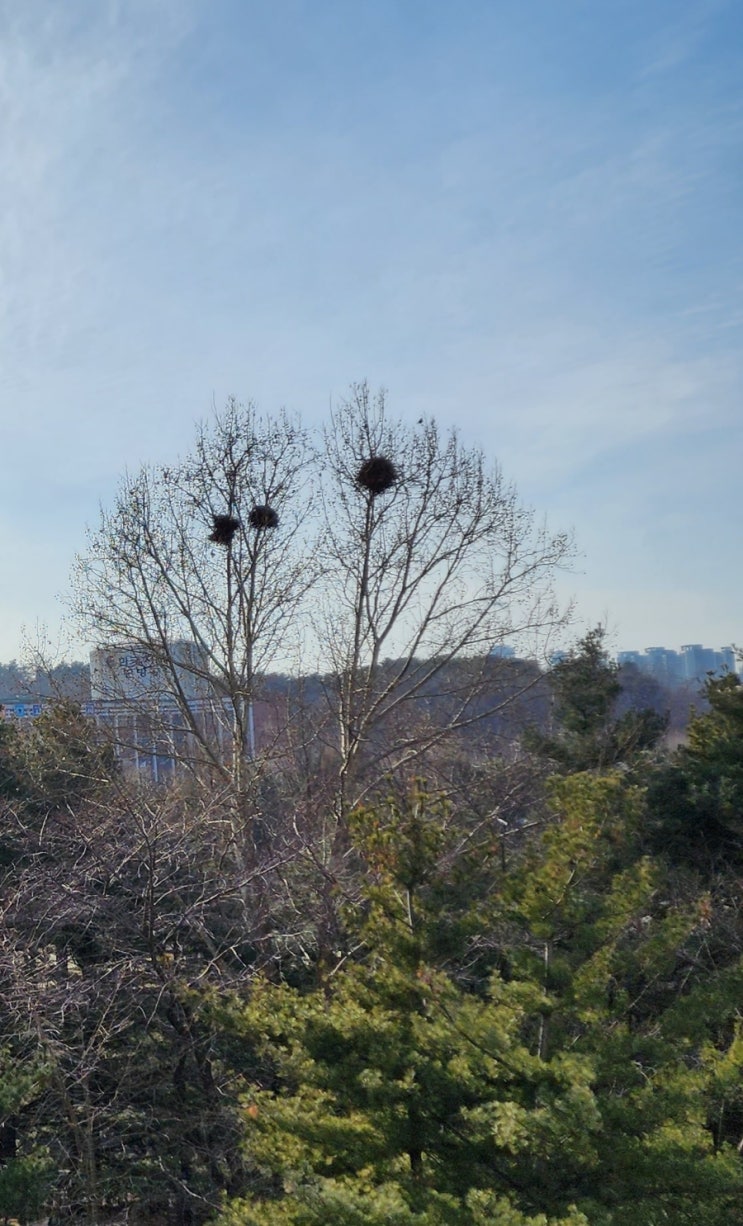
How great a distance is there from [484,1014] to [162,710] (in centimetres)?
1022

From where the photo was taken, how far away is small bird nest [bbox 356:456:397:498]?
12930 millimetres

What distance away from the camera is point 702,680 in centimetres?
1909

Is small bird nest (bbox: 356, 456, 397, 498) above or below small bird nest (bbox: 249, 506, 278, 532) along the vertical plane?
above

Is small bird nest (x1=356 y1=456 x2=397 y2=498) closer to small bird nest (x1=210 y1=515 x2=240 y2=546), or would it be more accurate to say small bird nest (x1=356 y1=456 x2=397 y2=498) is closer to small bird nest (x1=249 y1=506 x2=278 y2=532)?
small bird nest (x1=249 y1=506 x2=278 y2=532)

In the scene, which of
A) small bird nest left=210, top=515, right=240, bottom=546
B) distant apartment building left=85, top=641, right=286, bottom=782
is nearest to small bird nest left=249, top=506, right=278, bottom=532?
small bird nest left=210, top=515, right=240, bottom=546

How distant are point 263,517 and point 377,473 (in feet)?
7.00

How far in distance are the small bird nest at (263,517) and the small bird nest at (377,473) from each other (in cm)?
164

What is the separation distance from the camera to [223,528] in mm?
14109

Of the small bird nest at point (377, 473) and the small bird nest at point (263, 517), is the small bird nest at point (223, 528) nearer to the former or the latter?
the small bird nest at point (263, 517)

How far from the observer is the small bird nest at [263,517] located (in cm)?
1436

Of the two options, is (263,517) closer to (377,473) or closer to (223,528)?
(223,528)

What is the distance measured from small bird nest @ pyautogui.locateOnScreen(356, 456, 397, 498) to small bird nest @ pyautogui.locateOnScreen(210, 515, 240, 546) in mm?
1948

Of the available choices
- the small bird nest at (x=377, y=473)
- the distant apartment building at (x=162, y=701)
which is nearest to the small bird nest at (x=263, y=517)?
the small bird nest at (x=377, y=473)

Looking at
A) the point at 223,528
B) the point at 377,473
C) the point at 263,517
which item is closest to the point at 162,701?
the point at 223,528
